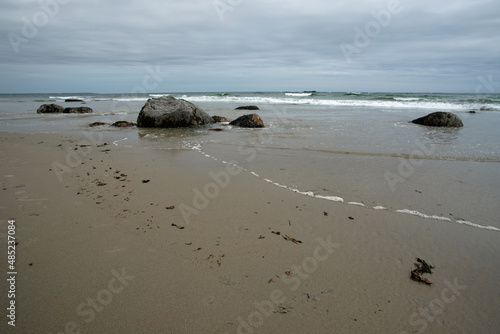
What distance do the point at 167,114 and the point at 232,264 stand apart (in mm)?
10304

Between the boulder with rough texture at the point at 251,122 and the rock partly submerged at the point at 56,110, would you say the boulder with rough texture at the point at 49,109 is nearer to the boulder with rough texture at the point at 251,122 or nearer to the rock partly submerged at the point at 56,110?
the rock partly submerged at the point at 56,110

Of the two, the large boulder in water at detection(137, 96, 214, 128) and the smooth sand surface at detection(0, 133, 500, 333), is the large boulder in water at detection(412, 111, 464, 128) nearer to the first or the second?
the large boulder in water at detection(137, 96, 214, 128)

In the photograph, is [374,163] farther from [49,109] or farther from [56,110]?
[49,109]

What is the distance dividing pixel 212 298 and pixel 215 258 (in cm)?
51

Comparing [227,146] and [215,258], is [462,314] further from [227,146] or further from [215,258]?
[227,146]

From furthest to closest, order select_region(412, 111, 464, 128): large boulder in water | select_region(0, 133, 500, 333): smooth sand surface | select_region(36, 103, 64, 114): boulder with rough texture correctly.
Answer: select_region(36, 103, 64, 114): boulder with rough texture < select_region(412, 111, 464, 128): large boulder in water < select_region(0, 133, 500, 333): smooth sand surface

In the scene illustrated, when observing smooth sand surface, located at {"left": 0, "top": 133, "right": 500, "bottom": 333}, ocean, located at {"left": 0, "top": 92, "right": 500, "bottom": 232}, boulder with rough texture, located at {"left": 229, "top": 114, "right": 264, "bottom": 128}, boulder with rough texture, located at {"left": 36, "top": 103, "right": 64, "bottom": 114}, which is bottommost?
smooth sand surface, located at {"left": 0, "top": 133, "right": 500, "bottom": 333}

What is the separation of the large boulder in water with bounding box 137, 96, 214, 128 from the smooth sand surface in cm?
766

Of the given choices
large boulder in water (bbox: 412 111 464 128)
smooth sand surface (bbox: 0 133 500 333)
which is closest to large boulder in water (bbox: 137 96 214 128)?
smooth sand surface (bbox: 0 133 500 333)

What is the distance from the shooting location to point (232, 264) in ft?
8.47

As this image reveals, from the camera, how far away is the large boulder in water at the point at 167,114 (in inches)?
460

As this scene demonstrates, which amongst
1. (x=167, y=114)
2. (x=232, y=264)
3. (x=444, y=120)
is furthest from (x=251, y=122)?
(x=232, y=264)

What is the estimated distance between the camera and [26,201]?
12.2ft

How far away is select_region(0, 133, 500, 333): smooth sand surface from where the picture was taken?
202 centimetres
